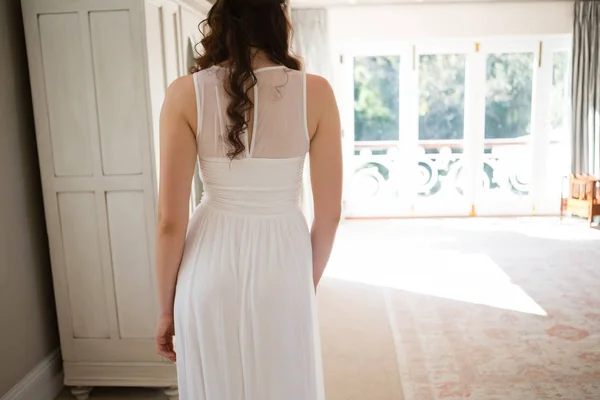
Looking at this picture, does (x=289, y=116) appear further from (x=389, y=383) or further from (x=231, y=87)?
(x=389, y=383)

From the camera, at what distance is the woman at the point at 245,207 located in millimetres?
1118

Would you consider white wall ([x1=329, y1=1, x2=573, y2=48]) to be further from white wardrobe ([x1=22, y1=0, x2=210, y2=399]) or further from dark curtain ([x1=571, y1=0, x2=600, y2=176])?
white wardrobe ([x1=22, y1=0, x2=210, y2=399])

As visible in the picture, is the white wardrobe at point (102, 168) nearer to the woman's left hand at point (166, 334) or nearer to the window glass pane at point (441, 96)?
the woman's left hand at point (166, 334)

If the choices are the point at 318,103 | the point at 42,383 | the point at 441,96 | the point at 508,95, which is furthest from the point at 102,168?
the point at 508,95

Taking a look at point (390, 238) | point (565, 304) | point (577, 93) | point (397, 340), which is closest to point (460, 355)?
point (397, 340)

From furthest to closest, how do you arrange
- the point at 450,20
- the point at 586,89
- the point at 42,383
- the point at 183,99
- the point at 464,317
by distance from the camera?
the point at 450,20 → the point at 586,89 → the point at 464,317 → the point at 42,383 → the point at 183,99

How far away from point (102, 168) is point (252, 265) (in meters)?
1.24

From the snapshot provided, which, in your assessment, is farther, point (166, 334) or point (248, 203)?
point (166, 334)

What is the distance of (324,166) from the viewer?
125 centimetres

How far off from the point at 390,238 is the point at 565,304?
80.2 inches

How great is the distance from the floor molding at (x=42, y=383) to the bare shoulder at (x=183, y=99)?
1578 millimetres

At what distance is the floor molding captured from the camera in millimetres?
2137

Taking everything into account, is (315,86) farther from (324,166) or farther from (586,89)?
(586,89)

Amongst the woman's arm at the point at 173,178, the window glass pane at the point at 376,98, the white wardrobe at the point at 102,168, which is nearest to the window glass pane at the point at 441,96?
the window glass pane at the point at 376,98
